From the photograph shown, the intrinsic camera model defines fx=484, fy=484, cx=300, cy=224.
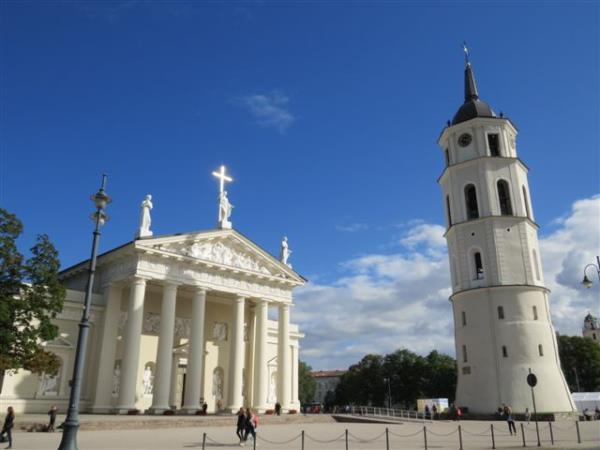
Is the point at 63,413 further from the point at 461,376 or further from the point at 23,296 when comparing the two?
the point at 461,376

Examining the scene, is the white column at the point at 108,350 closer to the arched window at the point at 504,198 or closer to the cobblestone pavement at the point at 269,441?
the cobblestone pavement at the point at 269,441

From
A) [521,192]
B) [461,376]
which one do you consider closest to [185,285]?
[461,376]

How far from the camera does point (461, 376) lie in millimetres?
38312

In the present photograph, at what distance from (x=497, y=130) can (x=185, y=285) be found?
30.0 m

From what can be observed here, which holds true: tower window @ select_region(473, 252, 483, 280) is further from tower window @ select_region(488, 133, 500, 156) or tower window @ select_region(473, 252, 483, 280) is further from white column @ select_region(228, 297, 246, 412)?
white column @ select_region(228, 297, 246, 412)

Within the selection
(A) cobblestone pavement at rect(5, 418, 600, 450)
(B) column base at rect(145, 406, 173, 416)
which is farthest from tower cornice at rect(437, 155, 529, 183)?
(B) column base at rect(145, 406, 173, 416)

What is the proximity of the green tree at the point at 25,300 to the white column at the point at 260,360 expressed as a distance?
558 inches

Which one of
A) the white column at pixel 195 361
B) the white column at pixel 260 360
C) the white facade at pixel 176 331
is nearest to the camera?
the white facade at pixel 176 331

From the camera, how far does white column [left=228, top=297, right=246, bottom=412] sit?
3100 centimetres

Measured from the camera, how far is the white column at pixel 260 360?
32625mm

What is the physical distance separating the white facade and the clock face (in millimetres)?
19869

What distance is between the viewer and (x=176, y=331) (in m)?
34.2

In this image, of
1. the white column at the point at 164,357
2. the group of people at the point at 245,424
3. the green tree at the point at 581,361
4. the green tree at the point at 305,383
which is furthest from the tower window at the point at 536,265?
the green tree at the point at 305,383

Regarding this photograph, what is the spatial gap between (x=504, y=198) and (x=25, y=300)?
36.1 m
